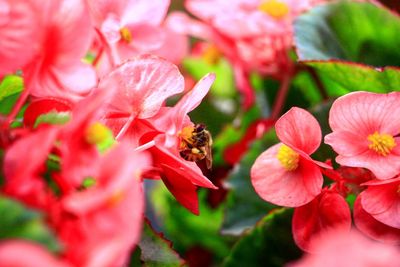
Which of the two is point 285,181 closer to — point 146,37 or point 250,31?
point 146,37

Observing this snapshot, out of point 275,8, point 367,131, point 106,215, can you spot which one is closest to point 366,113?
point 367,131

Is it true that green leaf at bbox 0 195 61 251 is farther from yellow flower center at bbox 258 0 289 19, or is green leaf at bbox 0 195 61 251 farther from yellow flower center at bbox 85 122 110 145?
yellow flower center at bbox 258 0 289 19

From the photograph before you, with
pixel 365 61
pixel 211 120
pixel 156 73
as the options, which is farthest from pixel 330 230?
pixel 211 120

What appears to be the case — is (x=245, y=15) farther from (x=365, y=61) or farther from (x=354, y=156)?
(x=354, y=156)

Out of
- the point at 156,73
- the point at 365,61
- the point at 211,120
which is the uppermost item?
the point at 156,73

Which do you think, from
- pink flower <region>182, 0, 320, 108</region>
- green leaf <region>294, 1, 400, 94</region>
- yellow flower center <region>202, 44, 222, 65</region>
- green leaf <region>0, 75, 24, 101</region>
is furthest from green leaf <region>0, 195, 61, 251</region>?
yellow flower center <region>202, 44, 222, 65</region>
